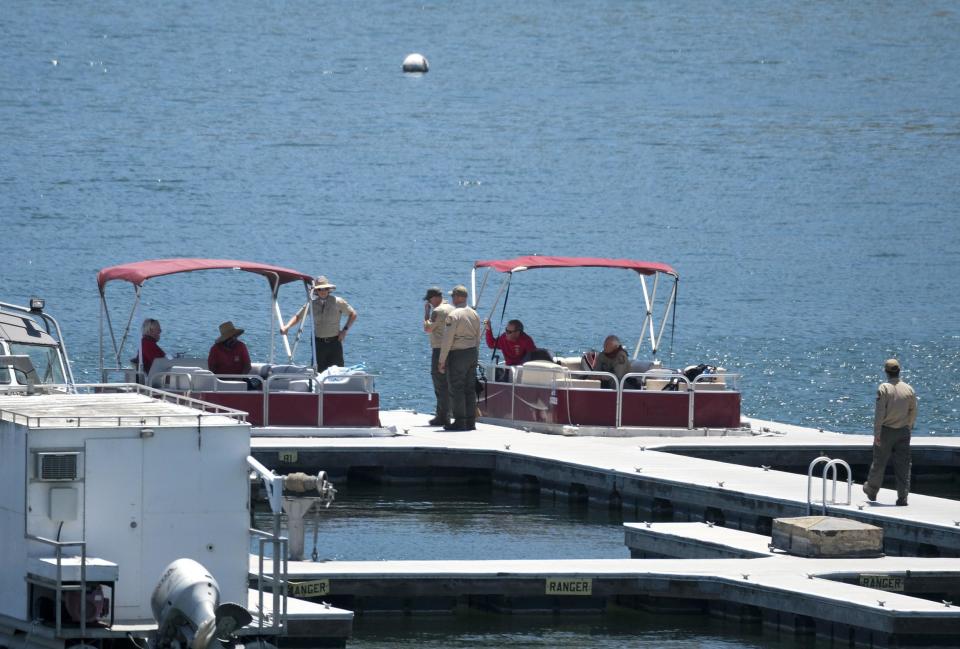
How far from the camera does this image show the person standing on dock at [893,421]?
17.9 metres

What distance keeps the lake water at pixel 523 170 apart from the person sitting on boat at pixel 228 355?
29.1 feet

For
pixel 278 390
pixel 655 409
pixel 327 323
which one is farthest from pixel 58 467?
pixel 655 409

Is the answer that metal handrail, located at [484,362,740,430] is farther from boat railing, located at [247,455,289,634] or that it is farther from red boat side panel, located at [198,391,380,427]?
boat railing, located at [247,455,289,634]

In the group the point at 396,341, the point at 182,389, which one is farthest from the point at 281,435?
the point at 396,341

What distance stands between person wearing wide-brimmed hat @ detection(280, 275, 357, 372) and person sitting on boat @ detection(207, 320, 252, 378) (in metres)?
1.14

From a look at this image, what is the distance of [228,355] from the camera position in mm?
22734

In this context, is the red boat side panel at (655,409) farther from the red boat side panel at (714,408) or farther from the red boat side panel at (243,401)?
the red boat side panel at (243,401)

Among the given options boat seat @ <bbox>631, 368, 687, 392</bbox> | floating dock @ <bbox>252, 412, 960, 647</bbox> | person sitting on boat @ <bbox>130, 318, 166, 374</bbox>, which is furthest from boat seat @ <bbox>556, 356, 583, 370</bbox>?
person sitting on boat @ <bbox>130, 318, 166, 374</bbox>

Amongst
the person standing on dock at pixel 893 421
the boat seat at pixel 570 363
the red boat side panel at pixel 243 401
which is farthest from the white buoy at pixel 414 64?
the person standing on dock at pixel 893 421

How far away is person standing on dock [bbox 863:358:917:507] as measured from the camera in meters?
17.9

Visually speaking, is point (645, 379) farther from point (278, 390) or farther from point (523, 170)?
point (523, 170)

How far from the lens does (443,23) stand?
133875 millimetres

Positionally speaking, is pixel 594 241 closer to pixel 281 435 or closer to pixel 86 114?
pixel 86 114

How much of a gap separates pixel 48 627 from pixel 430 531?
27.0 ft
